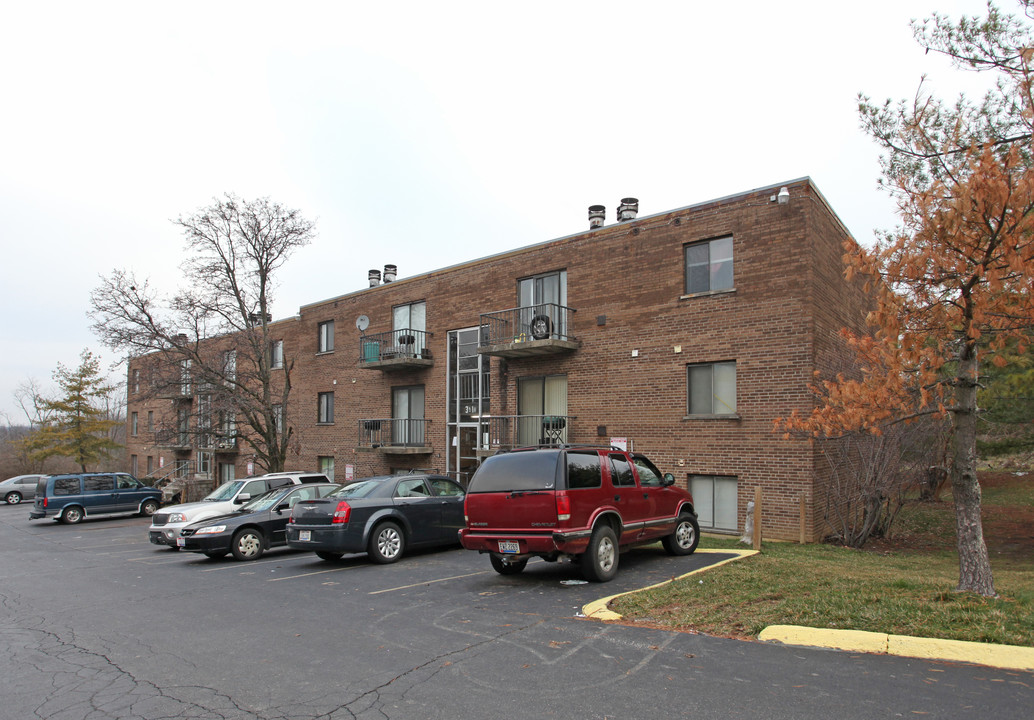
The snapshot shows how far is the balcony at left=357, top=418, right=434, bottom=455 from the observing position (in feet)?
75.2

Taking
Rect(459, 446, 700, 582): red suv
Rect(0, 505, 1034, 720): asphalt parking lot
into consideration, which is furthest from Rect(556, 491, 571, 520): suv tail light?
Rect(0, 505, 1034, 720): asphalt parking lot

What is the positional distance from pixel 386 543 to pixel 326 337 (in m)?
17.5

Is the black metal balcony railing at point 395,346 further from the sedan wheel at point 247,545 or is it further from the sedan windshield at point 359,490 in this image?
the sedan windshield at point 359,490

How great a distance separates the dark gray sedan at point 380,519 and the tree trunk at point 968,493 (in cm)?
843

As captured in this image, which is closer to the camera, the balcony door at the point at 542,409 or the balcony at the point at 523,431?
the balcony at the point at 523,431

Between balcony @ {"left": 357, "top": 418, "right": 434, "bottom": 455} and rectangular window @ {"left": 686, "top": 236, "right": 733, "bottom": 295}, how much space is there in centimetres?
1044

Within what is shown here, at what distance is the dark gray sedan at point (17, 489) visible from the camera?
39625 mm

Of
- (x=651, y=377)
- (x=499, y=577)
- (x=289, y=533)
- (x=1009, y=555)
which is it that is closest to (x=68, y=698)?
(x=499, y=577)

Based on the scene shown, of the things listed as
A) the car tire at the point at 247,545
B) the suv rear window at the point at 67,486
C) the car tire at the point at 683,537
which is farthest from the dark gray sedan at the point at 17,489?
the car tire at the point at 683,537

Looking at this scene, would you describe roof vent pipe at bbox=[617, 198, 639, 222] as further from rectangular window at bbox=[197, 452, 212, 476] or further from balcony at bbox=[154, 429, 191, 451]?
rectangular window at bbox=[197, 452, 212, 476]

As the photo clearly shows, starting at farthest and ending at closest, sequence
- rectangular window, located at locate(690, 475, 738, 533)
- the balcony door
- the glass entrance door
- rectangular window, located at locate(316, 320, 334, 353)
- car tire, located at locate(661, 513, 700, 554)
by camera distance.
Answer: rectangular window, located at locate(316, 320, 334, 353) < the glass entrance door < the balcony door < rectangular window, located at locate(690, 475, 738, 533) < car tire, located at locate(661, 513, 700, 554)

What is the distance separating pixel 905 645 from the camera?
18.4 ft

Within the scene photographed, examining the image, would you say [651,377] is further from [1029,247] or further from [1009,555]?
[1029,247]

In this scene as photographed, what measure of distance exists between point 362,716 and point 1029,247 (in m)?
7.03
